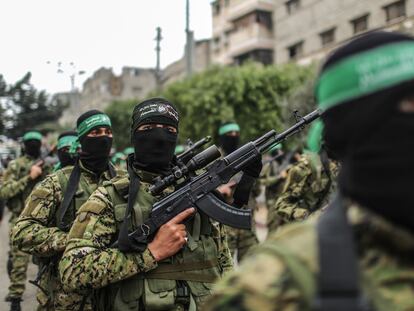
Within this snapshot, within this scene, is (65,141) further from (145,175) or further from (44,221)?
(145,175)

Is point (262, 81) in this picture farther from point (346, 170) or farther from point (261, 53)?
point (346, 170)

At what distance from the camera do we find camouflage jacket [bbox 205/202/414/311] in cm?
103

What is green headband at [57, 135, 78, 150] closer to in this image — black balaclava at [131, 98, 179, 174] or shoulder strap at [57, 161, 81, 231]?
shoulder strap at [57, 161, 81, 231]

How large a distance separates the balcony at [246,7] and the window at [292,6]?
2940mm

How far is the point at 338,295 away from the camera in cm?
97

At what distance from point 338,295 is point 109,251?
1.68m


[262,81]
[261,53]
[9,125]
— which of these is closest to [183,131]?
[262,81]

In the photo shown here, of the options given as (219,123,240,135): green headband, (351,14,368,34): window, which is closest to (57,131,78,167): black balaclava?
(219,123,240,135): green headband

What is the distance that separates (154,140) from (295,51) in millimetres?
27905

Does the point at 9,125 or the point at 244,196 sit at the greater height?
the point at 9,125

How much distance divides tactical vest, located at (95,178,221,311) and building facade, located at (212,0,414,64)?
18.9 m

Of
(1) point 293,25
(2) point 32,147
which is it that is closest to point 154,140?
(2) point 32,147

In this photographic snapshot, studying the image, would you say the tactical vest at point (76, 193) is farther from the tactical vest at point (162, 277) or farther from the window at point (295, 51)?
the window at point (295, 51)

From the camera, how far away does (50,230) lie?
3594 millimetres
